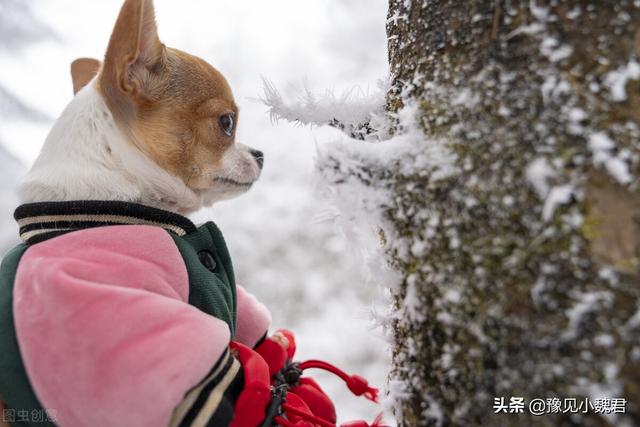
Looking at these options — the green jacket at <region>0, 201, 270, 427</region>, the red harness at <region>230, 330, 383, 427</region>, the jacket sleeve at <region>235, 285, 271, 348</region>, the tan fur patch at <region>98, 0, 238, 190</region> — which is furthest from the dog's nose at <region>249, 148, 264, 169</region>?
the red harness at <region>230, 330, 383, 427</region>

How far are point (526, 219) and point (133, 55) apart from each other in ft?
3.65

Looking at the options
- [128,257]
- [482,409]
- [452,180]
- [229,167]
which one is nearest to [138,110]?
[229,167]

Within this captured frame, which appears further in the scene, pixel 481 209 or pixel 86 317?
pixel 86 317

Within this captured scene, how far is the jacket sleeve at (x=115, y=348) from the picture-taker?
0.73 meters

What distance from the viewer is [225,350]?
0.83 meters

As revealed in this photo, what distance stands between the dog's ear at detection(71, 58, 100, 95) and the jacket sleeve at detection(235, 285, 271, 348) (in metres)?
1.06

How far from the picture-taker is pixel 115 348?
2.44ft

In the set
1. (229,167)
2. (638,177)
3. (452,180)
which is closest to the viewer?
(638,177)

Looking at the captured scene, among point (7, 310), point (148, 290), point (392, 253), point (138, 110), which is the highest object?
point (138, 110)

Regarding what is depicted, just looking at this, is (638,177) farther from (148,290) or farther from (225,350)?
(148,290)

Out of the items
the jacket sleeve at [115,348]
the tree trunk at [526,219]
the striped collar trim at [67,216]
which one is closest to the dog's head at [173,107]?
the striped collar trim at [67,216]

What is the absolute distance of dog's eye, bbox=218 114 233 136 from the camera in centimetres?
141

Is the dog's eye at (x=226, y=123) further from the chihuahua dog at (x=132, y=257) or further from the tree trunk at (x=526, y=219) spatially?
Result: the tree trunk at (x=526, y=219)

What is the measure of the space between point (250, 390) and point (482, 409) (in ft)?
1.55
